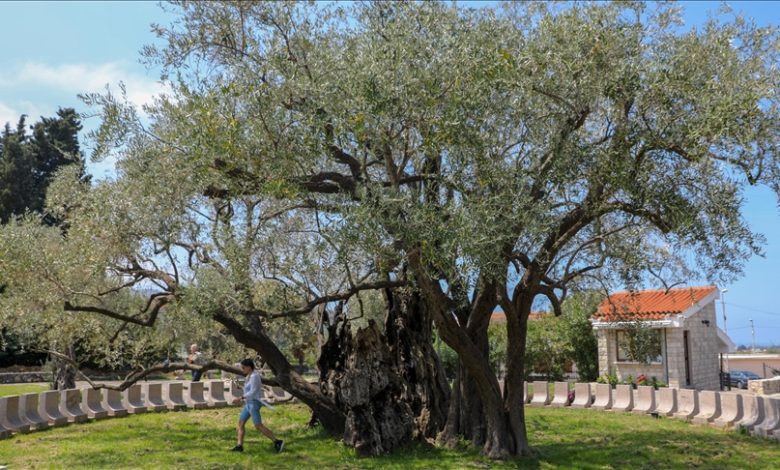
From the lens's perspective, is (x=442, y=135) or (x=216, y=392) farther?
(x=216, y=392)

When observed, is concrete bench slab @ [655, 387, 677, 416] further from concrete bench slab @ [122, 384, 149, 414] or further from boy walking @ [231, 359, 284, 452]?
concrete bench slab @ [122, 384, 149, 414]

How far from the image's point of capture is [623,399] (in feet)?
64.0

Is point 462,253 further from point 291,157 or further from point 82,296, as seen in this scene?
point 82,296

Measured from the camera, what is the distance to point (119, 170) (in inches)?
444

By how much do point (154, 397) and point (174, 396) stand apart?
58 centimetres

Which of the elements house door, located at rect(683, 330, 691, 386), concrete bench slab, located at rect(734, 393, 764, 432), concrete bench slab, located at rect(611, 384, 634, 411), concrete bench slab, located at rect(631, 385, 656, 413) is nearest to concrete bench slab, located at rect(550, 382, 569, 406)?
concrete bench slab, located at rect(611, 384, 634, 411)

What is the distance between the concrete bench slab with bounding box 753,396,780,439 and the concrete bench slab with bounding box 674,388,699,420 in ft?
7.02

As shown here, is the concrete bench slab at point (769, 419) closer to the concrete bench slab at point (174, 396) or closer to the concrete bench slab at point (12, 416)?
the concrete bench slab at point (174, 396)

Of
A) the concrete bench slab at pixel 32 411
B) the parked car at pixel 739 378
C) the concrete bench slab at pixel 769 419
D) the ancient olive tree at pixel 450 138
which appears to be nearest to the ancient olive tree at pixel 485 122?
the ancient olive tree at pixel 450 138

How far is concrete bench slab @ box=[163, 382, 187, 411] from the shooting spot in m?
19.7

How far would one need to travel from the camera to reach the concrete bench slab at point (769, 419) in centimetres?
1445

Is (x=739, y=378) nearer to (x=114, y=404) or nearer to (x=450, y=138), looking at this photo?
(x=114, y=404)

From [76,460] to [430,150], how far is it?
307 inches

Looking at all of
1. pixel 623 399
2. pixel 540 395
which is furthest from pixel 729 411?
pixel 540 395
